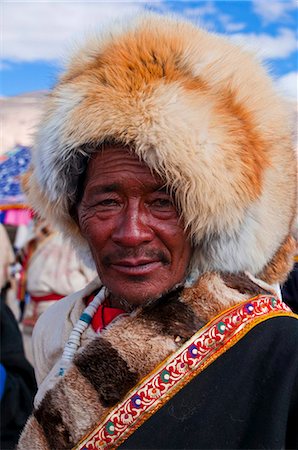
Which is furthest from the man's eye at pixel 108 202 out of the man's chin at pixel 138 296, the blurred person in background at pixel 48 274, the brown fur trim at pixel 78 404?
the blurred person in background at pixel 48 274

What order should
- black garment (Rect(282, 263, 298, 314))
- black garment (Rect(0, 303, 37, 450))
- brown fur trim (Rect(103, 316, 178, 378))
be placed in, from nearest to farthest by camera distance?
brown fur trim (Rect(103, 316, 178, 378)) → black garment (Rect(282, 263, 298, 314)) → black garment (Rect(0, 303, 37, 450))

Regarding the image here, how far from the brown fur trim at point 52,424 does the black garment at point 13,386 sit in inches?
46.1

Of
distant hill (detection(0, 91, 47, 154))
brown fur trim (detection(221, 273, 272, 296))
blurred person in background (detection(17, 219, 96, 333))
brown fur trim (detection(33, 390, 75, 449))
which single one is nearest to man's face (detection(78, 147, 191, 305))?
brown fur trim (detection(221, 273, 272, 296))

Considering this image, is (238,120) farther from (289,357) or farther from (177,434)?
(177,434)

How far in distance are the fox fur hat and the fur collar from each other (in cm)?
10

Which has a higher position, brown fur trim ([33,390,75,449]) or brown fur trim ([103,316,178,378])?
brown fur trim ([103,316,178,378])

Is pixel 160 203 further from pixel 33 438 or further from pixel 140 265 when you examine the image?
pixel 33 438

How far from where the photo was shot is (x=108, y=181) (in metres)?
1.53

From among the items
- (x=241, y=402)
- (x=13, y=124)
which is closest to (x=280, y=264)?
(x=241, y=402)

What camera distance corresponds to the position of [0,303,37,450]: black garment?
105 inches

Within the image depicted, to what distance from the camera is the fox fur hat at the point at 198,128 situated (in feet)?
4.67

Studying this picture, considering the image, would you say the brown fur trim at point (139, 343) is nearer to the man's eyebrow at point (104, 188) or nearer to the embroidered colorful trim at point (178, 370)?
the embroidered colorful trim at point (178, 370)

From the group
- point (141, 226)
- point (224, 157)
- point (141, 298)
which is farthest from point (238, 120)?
point (141, 298)

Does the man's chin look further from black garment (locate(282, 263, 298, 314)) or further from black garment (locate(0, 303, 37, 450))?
black garment (locate(0, 303, 37, 450))
